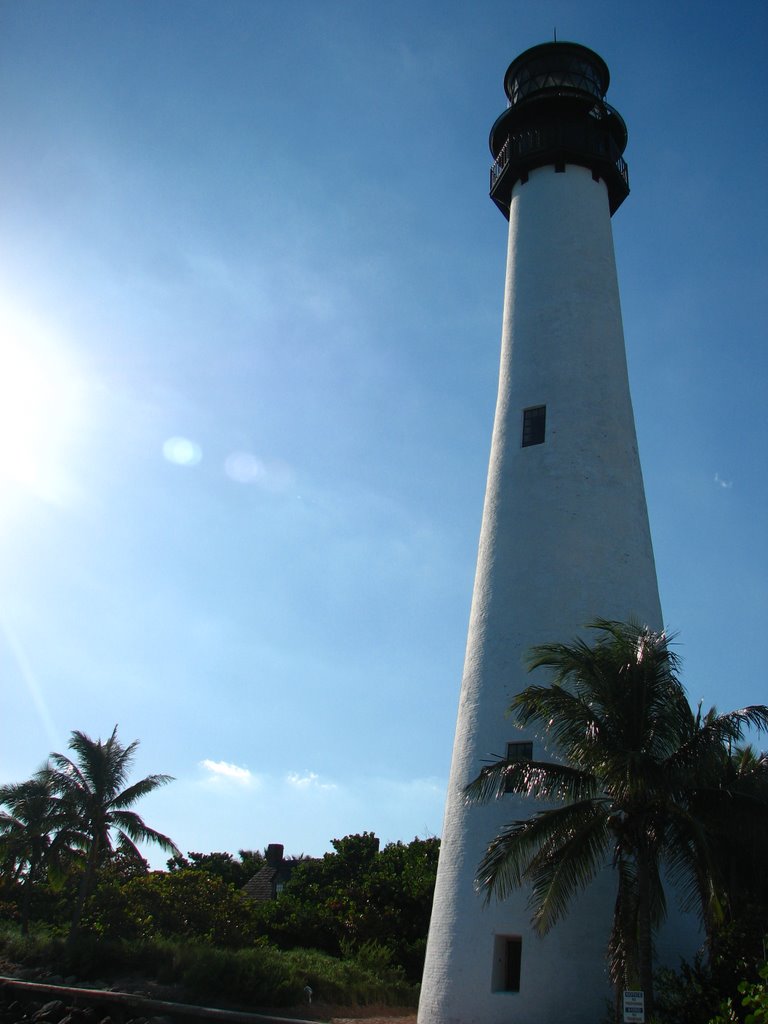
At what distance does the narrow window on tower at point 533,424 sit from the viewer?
21750 millimetres

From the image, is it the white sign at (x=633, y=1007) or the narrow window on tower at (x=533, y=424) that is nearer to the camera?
the white sign at (x=633, y=1007)

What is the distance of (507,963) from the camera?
1688 centimetres

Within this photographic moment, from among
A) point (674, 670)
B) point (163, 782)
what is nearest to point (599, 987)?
point (674, 670)

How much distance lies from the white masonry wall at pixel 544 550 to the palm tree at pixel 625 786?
1.51m

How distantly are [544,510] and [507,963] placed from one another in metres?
9.48

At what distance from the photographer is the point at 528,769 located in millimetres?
15727

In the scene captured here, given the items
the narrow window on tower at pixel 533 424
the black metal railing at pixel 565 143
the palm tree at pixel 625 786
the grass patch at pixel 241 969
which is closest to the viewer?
the palm tree at pixel 625 786

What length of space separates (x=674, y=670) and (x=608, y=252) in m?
13.4

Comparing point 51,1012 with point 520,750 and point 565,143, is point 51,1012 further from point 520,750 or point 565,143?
point 565,143

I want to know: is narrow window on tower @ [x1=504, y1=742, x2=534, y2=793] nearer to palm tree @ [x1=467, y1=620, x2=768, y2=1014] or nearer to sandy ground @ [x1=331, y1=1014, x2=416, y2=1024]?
palm tree @ [x1=467, y1=620, x2=768, y2=1014]

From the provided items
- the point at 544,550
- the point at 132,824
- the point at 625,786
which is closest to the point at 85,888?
the point at 132,824

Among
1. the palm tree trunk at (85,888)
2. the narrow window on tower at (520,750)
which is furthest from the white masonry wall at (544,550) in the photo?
the palm tree trunk at (85,888)

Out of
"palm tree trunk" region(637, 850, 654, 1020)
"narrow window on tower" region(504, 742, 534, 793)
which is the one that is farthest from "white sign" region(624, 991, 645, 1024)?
"narrow window on tower" region(504, 742, 534, 793)

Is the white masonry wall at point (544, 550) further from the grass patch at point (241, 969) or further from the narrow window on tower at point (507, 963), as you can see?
the grass patch at point (241, 969)
